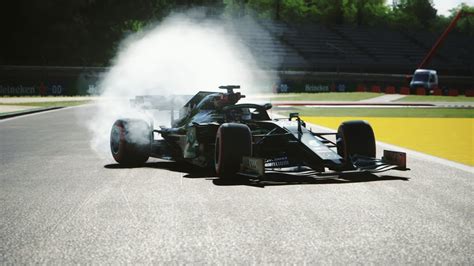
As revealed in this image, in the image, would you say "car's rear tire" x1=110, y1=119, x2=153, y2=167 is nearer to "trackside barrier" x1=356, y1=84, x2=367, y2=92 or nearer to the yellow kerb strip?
the yellow kerb strip

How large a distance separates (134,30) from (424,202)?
52.3 meters

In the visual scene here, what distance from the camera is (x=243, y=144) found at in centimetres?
828

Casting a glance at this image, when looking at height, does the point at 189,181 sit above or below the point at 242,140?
below

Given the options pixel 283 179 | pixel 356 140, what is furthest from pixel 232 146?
pixel 356 140

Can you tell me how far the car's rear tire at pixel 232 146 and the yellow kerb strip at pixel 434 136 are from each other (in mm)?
4378

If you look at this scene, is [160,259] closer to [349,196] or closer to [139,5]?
[349,196]

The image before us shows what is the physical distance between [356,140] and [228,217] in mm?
3399

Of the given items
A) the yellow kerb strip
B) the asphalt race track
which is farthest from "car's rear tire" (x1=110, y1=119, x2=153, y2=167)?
the yellow kerb strip

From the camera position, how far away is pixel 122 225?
5863 millimetres

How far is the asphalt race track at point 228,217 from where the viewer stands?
490 cm

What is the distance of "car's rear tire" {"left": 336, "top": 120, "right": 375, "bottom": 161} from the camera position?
910 centimetres

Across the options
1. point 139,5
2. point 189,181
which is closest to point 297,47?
point 139,5

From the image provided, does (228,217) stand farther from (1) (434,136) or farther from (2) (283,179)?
(1) (434,136)

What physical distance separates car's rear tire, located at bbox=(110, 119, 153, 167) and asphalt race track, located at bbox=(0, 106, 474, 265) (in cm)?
27
